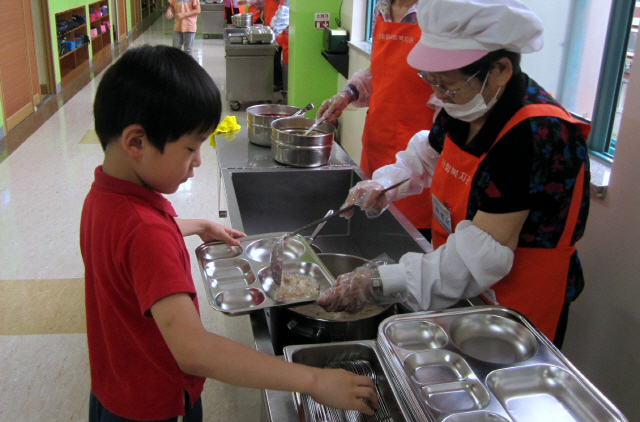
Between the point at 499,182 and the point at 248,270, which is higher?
the point at 499,182

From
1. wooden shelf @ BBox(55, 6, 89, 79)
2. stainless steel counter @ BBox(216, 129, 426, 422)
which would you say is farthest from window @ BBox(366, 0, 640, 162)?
wooden shelf @ BBox(55, 6, 89, 79)

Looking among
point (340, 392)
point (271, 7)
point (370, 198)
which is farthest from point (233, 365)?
point (271, 7)

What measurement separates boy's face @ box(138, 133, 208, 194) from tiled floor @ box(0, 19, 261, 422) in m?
1.01

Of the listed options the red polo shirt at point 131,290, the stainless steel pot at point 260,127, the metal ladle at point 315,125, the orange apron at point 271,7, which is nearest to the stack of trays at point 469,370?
the red polo shirt at point 131,290

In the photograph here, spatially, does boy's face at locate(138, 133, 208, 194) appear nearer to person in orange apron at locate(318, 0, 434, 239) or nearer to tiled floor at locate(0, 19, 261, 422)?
tiled floor at locate(0, 19, 261, 422)

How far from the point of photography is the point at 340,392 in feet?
2.69

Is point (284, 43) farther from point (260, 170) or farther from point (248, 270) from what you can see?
point (248, 270)

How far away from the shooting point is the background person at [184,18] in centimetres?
739

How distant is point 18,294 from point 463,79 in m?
2.42

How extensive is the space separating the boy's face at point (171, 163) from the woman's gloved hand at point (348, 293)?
15.9 inches

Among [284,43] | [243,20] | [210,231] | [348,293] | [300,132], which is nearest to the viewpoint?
[348,293]

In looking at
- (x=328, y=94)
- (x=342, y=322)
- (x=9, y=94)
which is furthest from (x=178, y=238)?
(x=9, y=94)

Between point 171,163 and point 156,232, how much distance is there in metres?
0.12

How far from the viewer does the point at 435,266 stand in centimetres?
110
